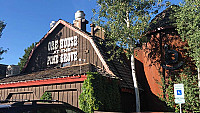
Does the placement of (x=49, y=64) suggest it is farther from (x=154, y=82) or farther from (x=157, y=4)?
(x=157, y=4)

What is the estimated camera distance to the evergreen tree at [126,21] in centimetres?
1441

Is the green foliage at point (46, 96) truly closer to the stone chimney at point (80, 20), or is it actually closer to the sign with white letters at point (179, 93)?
the stone chimney at point (80, 20)

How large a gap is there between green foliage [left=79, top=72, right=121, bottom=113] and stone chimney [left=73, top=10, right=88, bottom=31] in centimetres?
834

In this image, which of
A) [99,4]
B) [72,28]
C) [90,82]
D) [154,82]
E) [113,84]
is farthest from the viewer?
[72,28]

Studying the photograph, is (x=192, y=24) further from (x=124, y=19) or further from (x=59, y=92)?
(x=59, y=92)

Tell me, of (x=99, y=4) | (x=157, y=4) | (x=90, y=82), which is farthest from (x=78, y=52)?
(x=157, y=4)

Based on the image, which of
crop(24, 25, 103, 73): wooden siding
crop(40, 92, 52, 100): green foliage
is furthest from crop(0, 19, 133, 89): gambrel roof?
crop(40, 92, 52, 100): green foliage

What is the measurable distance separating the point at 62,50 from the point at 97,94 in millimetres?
7189

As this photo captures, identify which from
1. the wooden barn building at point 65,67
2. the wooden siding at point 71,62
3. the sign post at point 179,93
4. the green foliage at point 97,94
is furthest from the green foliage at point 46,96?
the sign post at point 179,93

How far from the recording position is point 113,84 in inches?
565

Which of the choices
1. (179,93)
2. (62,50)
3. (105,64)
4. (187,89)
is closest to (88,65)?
(105,64)

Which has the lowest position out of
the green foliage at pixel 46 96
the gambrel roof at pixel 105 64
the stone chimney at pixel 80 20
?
the green foliage at pixel 46 96

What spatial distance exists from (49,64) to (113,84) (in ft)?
23.5

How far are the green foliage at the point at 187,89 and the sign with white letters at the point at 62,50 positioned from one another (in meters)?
7.11
